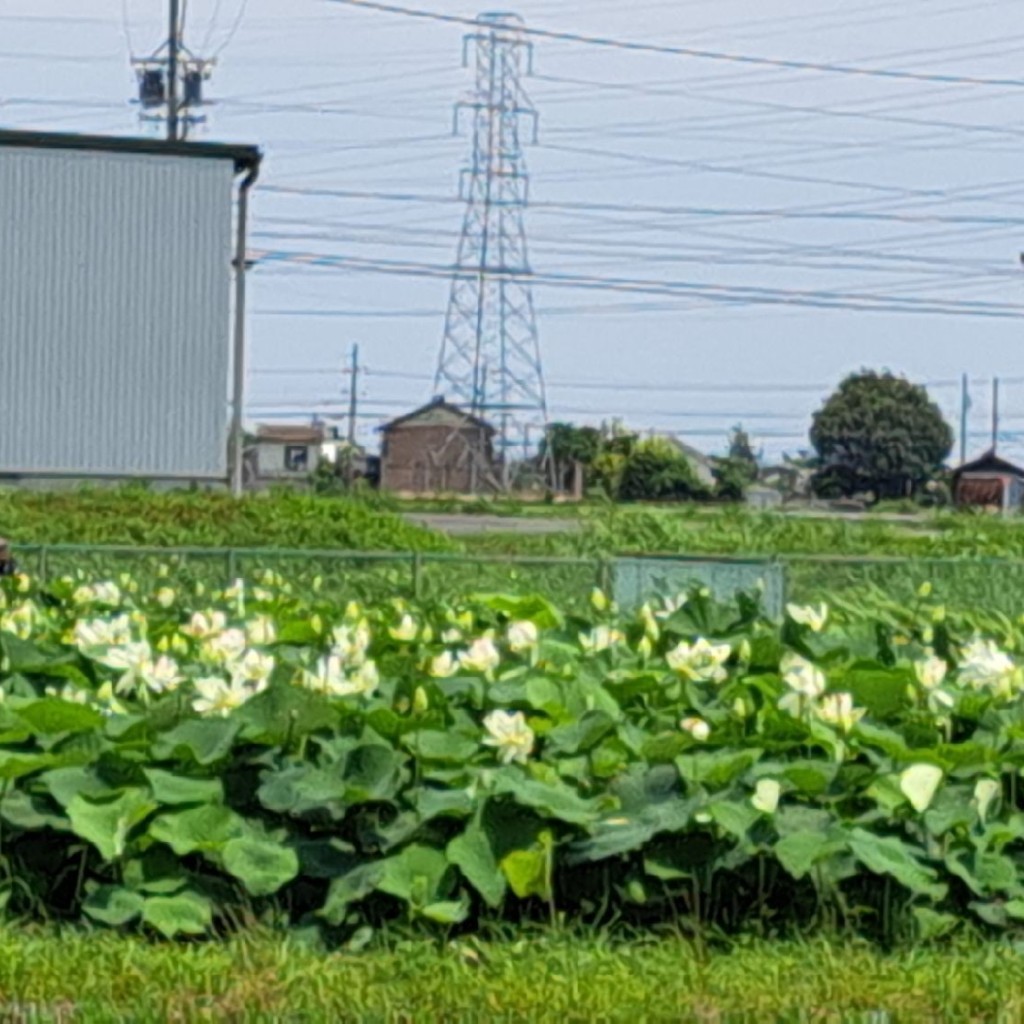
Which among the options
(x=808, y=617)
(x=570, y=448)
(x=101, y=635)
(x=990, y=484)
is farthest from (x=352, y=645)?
(x=570, y=448)

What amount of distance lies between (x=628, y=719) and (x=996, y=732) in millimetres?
1241

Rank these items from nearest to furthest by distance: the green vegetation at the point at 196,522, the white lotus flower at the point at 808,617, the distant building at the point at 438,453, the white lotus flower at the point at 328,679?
the white lotus flower at the point at 328,679
the white lotus flower at the point at 808,617
the green vegetation at the point at 196,522
the distant building at the point at 438,453

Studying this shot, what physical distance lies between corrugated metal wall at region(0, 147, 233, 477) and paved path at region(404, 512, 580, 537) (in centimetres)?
523

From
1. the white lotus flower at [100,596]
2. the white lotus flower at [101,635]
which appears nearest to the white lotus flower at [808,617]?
the white lotus flower at [101,635]

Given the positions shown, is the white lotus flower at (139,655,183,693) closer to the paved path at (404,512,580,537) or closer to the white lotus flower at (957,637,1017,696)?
the white lotus flower at (957,637,1017,696)

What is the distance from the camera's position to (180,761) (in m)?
8.20

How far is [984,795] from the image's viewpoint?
808cm

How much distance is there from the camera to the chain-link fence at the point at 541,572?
2002cm

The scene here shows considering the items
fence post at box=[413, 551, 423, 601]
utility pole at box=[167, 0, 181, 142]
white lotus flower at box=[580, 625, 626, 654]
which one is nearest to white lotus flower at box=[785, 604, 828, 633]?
white lotus flower at box=[580, 625, 626, 654]

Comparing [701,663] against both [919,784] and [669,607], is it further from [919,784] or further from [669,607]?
[669,607]

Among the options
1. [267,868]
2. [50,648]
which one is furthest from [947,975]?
[50,648]

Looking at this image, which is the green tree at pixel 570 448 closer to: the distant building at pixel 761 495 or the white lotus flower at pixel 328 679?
the distant building at pixel 761 495

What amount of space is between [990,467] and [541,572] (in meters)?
69.3

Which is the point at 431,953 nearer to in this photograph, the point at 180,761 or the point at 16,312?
the point at 180,761
